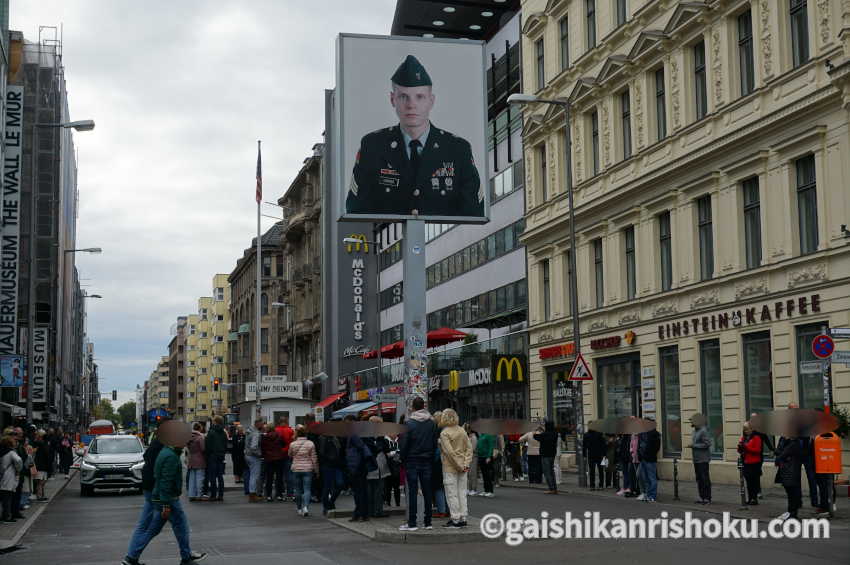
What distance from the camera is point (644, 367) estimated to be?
33094 millimetres

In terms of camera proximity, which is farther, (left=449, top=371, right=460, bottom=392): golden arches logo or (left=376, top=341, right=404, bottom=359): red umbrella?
(left=449, top=371, right=460, bottom=392): golden arches logo

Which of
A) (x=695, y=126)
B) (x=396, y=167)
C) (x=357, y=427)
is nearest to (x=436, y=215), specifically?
(x=396, y=167)

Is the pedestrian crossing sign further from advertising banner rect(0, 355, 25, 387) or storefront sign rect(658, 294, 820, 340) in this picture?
advertising banner rect(0, 355, 25, 387)

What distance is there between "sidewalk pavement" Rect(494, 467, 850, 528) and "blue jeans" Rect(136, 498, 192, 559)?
9.33 m

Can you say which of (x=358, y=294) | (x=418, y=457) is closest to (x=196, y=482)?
(x=418, y=457)

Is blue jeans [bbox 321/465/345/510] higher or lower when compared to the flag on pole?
lower

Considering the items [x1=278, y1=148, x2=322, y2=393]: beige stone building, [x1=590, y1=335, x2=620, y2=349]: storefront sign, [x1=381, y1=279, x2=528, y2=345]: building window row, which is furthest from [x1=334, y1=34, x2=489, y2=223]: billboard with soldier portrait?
[x1=278, y1=148, x2=322, y2=393]: beige stone building

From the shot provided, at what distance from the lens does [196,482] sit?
2616 cm

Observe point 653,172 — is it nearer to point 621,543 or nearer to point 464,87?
point 464,87

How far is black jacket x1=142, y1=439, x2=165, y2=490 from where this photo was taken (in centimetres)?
1323

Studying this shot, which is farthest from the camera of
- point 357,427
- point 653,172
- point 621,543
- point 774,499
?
point 653,172

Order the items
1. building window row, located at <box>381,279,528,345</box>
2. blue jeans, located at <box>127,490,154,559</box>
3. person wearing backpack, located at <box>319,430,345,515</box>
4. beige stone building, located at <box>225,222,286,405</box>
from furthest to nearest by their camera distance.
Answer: beige stone building, located at <box>225,222,286,405</box>, building window row, located at <box>381,279,528,345</box>, person wearing backpack, located at <box>319,430,345,515</box>, blue jeans, located at <box>127,490,154,559</box>

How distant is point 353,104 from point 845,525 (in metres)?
11.7

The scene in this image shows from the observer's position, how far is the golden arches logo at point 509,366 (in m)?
42.1
